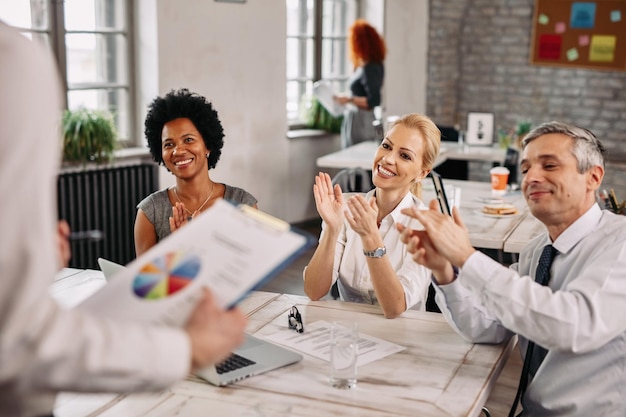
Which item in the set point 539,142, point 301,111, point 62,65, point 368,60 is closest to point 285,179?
point 301,111

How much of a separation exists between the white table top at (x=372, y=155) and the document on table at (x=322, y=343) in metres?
3.32

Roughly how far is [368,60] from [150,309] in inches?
232

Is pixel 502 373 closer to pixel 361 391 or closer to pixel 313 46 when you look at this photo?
pixel 361 391

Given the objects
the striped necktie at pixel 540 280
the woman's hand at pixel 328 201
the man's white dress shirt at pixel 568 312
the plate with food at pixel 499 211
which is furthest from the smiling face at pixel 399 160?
the plate with food at pixel 499 211

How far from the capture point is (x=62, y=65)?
5.36 m

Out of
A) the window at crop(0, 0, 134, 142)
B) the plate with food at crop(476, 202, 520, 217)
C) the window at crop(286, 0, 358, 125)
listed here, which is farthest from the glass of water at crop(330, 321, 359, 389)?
the window at crop(286, 0, 358, 125)

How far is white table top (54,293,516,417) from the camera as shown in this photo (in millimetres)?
1736

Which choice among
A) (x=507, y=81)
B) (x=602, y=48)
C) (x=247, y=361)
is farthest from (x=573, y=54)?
(x=247, y=361)

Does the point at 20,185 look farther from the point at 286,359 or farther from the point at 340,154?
the point at 340,154

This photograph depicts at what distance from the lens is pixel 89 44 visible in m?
5.54

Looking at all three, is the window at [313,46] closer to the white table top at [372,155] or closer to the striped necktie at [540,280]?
the white table top at [372,155]

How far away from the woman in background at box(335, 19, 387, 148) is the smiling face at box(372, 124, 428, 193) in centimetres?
398

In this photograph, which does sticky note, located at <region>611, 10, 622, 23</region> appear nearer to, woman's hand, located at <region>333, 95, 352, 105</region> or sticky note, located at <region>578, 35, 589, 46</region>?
sticky note, located at <region>578, 35, 589, 46</region>

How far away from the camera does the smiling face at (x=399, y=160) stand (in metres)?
2.83
